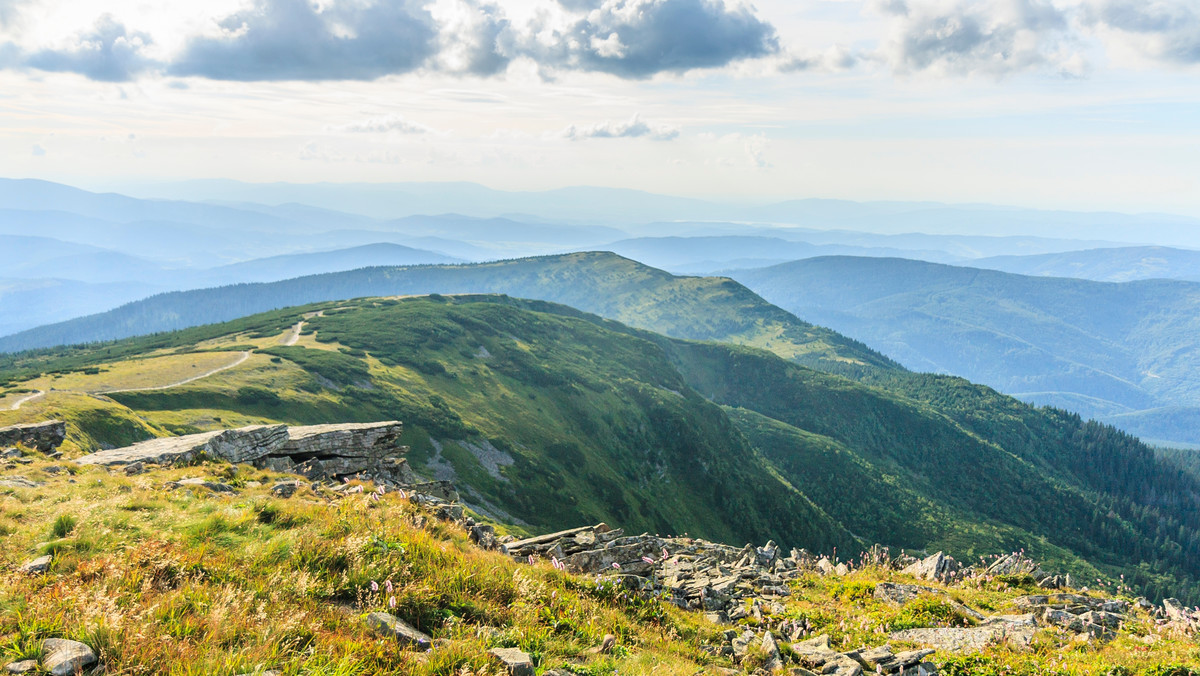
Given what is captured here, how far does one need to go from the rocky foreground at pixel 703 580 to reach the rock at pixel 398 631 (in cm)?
2

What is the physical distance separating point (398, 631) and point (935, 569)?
21726 millimetres

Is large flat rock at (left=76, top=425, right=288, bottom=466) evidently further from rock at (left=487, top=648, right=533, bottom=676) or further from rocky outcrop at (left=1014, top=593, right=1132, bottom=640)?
rocky outcrop at (left=1014, top=593, right=1132, bottom=640)

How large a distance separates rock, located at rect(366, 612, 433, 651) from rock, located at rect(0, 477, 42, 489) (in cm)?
1527

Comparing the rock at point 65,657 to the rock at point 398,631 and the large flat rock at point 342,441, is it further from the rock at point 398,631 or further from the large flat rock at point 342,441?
the large flat rock at point 342,441

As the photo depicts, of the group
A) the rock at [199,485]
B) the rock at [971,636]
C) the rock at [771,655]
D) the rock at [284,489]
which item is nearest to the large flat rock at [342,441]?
the rock at [199,485]

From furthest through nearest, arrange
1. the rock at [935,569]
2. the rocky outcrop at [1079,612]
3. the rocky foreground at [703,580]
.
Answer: the rock at [935,569] → the rocky outcrop at [1079,612] → the rocky foreground at [703,580]

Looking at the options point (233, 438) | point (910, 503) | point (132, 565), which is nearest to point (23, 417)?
point (233, 438)

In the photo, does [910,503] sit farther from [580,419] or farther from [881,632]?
[881,632]

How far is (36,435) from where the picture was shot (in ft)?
89.6

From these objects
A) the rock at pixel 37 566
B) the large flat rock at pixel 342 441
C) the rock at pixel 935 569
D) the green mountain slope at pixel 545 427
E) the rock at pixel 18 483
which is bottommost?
the green mountain slope at pixel 545 427

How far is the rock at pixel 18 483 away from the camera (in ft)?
55.3

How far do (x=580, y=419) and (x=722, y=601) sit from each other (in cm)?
11517

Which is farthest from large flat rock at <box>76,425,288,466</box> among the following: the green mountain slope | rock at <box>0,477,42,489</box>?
the green mountain slope

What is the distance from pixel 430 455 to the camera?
8044 centimetres
